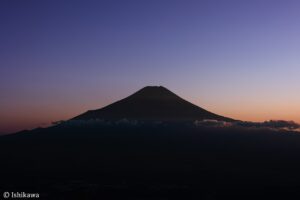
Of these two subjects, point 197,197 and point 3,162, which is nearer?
point 197,197

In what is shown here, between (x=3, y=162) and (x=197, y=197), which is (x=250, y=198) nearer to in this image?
(x=197, y=197)

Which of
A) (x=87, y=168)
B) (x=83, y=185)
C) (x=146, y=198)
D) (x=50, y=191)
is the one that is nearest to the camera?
(x=146, y=198)

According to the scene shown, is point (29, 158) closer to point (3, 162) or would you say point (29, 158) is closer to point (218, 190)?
point (3, 162)

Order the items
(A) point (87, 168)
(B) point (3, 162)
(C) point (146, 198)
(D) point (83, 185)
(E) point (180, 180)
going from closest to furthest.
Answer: (C) point (146, 198)
(D) point (83, 185)
(E) point (180, 180)
(A) point (87, 168)
(B) point (3, 162)

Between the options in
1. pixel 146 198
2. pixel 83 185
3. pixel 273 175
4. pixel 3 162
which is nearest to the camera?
pixel 146 198

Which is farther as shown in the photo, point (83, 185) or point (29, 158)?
point (29, 158)

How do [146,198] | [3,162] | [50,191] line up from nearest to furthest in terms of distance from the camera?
[146,198], [50,191], [3,162]

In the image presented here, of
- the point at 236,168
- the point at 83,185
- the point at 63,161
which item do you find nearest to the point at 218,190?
the point at 83,185

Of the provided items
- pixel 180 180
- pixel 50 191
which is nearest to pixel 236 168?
pixel 180 180
